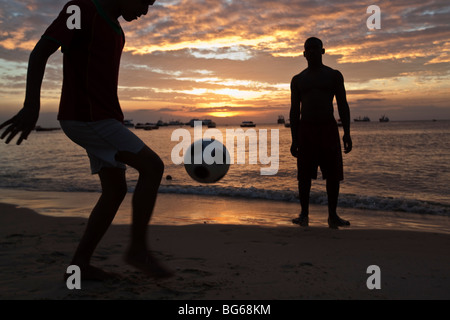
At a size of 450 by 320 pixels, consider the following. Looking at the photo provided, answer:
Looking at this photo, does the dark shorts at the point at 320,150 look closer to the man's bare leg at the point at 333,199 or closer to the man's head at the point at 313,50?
the man's bare leg at the point at 333,199

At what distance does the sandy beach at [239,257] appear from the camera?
2.91 meters

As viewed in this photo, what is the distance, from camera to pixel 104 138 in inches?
108

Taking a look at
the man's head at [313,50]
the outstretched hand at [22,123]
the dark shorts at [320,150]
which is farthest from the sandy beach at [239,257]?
the man's head at [313,50]

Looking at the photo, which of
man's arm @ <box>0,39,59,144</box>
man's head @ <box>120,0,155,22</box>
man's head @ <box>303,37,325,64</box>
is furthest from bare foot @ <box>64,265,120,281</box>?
man's head @ <box>303,37,325,64</box>

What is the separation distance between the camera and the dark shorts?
18.4ft

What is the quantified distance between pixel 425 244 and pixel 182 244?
299 cm

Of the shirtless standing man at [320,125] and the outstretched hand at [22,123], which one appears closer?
the outstretched hand at [22,123]

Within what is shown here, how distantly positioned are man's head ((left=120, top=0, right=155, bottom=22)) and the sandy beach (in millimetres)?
2067

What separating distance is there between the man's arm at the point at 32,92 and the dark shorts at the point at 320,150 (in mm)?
3928

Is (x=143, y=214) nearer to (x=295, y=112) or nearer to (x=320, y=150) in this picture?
(x=320, y=150)

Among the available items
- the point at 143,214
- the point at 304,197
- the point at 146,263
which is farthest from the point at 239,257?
the point at 304,197

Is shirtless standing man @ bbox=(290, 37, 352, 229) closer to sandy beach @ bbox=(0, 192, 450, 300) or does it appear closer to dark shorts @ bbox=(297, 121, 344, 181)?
dark shorts @ bbox=(297, 121, 344, 181)

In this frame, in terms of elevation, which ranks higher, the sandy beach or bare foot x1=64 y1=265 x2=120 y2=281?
bare foot x1=64 y1=265 x2=120 y2=281

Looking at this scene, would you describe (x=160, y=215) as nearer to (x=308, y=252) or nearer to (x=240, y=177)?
(x=308, y=252)
